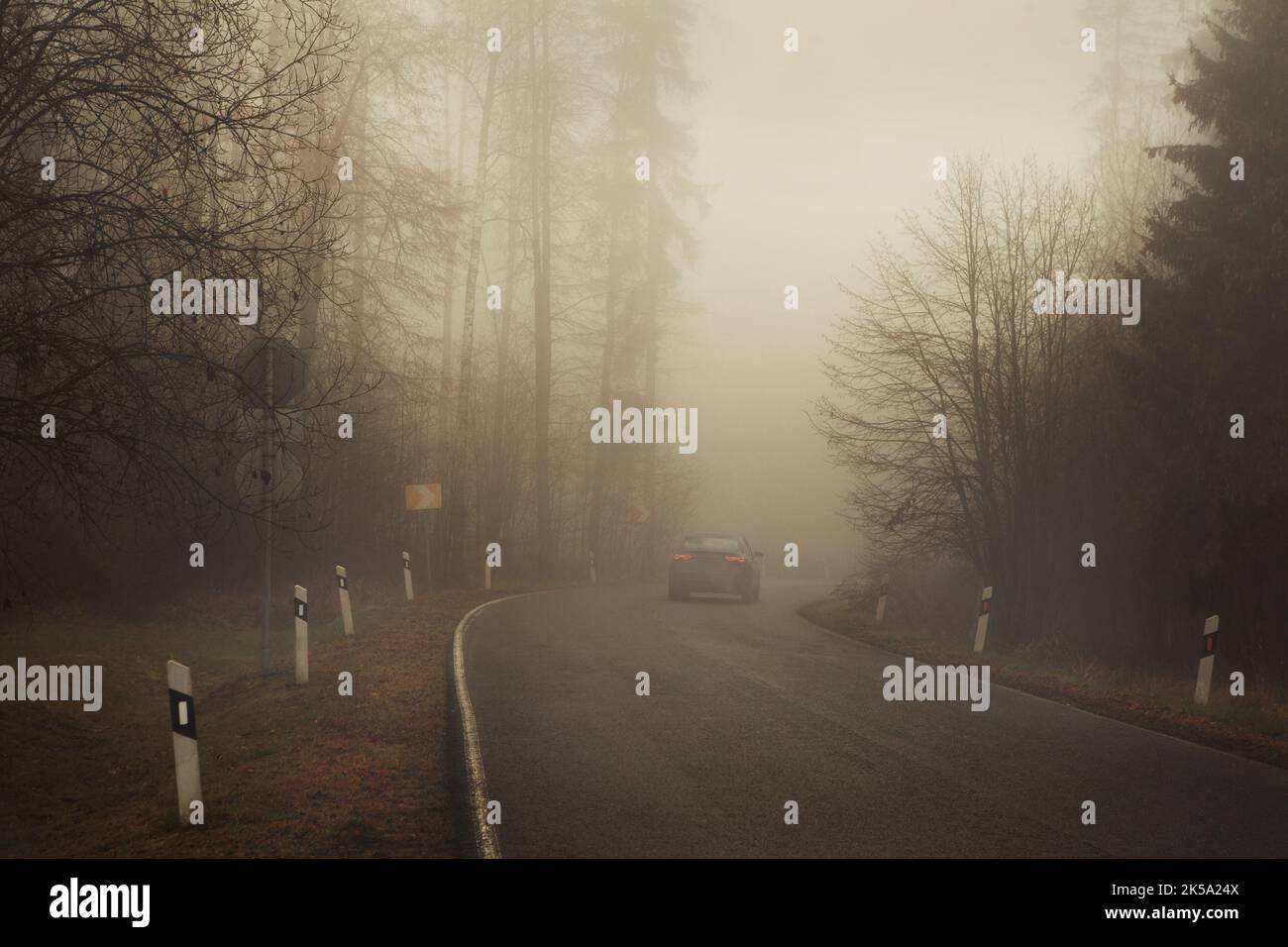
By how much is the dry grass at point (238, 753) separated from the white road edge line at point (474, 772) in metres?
0.15

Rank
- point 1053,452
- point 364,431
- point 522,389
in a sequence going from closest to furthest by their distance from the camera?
point 1053,452 → point 364,431 → point 522,389

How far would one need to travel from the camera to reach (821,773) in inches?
307

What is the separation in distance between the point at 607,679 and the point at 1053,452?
11.0 m

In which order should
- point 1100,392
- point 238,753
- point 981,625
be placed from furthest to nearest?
point 1100,392 < point 981,625 < point 238,753

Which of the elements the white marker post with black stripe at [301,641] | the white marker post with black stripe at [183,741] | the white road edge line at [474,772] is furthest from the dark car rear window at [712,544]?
the white marker post with black stripe at [183,741]

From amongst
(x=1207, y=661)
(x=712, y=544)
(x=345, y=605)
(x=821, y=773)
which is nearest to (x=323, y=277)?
(x=345, y=605)

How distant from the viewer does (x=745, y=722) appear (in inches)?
382

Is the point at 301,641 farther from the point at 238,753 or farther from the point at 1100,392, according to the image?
the point at 1100,392

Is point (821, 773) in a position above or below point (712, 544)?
below

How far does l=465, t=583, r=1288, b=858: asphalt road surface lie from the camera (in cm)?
614

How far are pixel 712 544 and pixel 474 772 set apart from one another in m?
19.2

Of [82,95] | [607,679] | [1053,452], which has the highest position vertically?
[82,95]

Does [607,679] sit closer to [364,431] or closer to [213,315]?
[213,315]
